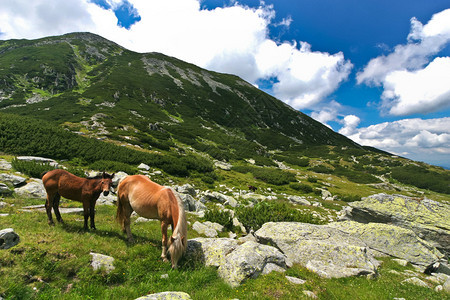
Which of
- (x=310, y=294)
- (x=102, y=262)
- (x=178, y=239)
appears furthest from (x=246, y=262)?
(x=102, y=262)

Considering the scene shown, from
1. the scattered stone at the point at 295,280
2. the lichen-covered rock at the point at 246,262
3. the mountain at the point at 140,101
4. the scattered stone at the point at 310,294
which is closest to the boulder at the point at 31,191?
the lichen-covered rock at the point at 246,262

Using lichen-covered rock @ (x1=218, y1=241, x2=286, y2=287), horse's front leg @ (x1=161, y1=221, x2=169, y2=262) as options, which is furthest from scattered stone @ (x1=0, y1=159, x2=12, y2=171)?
lichen-covered rock @ (x1=218, y1=241, x2=286, y2=287)

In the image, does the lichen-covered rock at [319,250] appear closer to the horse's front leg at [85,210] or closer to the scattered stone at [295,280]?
the scattered stone at [295,280]

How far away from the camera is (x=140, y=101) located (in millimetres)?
76312

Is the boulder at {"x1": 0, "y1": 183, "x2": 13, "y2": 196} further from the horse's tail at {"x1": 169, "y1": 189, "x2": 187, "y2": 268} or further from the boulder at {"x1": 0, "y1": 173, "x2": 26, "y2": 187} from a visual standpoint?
the horse's tail at {"x1": 169, "y1": 189, "x2": 187, "y2": 268}

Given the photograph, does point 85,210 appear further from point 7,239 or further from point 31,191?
point 31,191

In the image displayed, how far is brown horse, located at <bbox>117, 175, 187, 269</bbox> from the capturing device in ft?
19.6

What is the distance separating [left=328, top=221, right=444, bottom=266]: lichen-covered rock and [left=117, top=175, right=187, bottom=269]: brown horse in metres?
11.5

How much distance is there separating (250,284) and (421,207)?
17.8 meters

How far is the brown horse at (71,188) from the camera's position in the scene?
23.4ft

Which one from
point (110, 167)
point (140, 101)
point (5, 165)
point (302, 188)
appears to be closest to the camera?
point (5, 165)

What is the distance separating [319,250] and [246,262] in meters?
3.74

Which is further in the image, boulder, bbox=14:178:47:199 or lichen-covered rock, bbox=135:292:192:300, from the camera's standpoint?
boulder, bbox=14:178:47:199

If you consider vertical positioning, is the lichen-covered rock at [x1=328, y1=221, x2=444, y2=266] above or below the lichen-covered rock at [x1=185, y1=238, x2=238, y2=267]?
above
